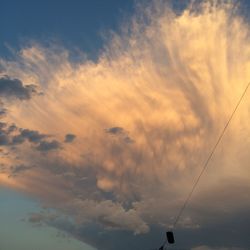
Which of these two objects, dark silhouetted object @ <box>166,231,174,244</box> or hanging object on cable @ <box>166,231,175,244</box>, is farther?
hanging object on cable @ <box>166,231,175,244</box>

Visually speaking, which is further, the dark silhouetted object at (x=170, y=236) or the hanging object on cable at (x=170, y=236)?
the hanging object on cable at (x=170, y=236)

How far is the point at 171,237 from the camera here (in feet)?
157
